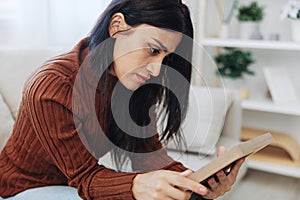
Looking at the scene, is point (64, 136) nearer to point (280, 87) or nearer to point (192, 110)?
point (192, 110)

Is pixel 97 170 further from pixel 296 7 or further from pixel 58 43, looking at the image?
pixel 296 7

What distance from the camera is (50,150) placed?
0.60 meters

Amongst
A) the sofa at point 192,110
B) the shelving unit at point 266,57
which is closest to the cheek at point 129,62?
the sofa at point 192,110

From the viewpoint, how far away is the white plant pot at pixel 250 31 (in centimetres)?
183

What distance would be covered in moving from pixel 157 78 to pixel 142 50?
5 centimetres

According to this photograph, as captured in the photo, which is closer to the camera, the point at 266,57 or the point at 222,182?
the point at 222,182

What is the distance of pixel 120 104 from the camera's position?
0.63 metres

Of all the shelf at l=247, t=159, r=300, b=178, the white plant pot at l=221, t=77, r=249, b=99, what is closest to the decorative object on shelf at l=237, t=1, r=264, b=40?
the white plant pot at l=221, t=77, r=249, b=99

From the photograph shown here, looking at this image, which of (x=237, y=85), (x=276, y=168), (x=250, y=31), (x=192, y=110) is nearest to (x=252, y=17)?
(x=250, y=31)

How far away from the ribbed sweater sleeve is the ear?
11 centimetres

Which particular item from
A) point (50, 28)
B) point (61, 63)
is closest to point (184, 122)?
point (61, 63)

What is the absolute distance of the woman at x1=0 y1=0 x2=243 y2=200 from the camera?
1.79 feet

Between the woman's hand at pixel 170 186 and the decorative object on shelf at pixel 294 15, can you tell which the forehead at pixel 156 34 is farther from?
the decorative object on shelf at pixel 294 15

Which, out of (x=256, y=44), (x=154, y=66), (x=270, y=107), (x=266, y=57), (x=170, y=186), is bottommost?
(x=270, y=107)
